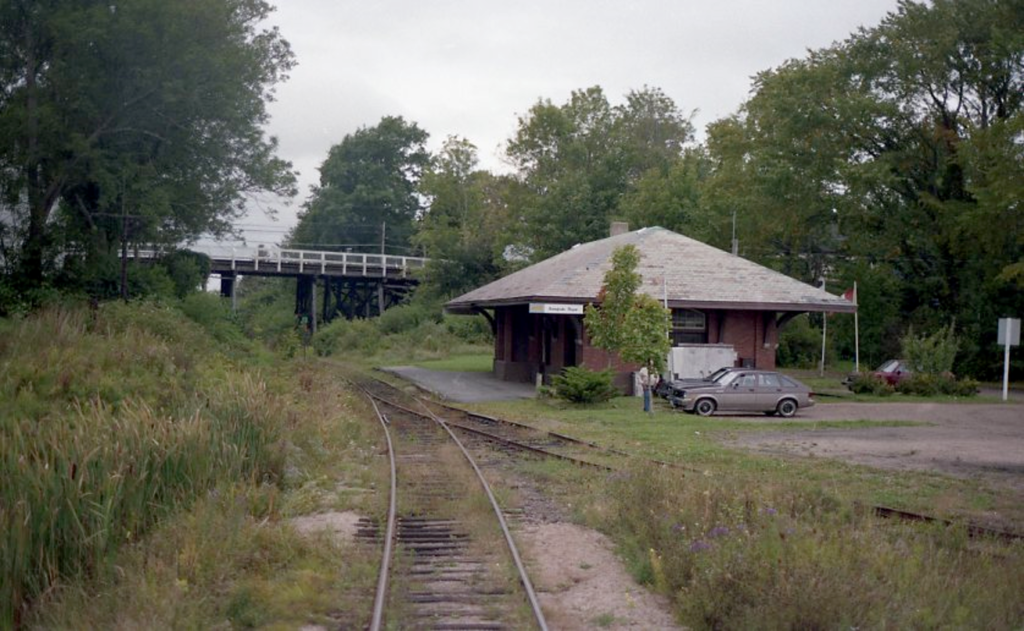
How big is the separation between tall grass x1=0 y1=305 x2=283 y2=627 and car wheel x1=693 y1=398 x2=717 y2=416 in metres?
12.6

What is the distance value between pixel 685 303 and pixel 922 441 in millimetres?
13469

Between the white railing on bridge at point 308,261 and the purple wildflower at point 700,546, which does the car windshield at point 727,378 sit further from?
the white railing on bridge at point 308,261

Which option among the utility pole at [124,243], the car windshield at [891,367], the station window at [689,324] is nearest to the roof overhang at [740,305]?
the station window at [689,324]

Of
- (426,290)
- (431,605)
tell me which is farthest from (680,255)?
(426,290)

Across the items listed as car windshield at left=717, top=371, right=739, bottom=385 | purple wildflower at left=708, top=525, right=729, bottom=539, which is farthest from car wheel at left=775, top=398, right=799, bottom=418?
purple wildflower at left=708, top=525, right=729, bottom=539

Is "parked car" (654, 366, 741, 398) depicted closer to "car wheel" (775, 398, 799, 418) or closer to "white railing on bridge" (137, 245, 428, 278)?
"car wheel" (775, 398, 799, 418)

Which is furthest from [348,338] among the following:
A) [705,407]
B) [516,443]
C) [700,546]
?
[700,546]

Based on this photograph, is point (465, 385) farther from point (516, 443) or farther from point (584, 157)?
point (584, 157)

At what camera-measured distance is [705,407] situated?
27.4 m

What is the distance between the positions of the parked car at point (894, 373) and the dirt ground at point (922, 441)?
7.17 meters

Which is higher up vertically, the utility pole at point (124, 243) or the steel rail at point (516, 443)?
the utility pole at point (124, 243)

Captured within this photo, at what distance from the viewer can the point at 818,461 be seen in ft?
57.1

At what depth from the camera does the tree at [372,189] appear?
9725 cm

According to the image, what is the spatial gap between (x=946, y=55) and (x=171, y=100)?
3276cm
